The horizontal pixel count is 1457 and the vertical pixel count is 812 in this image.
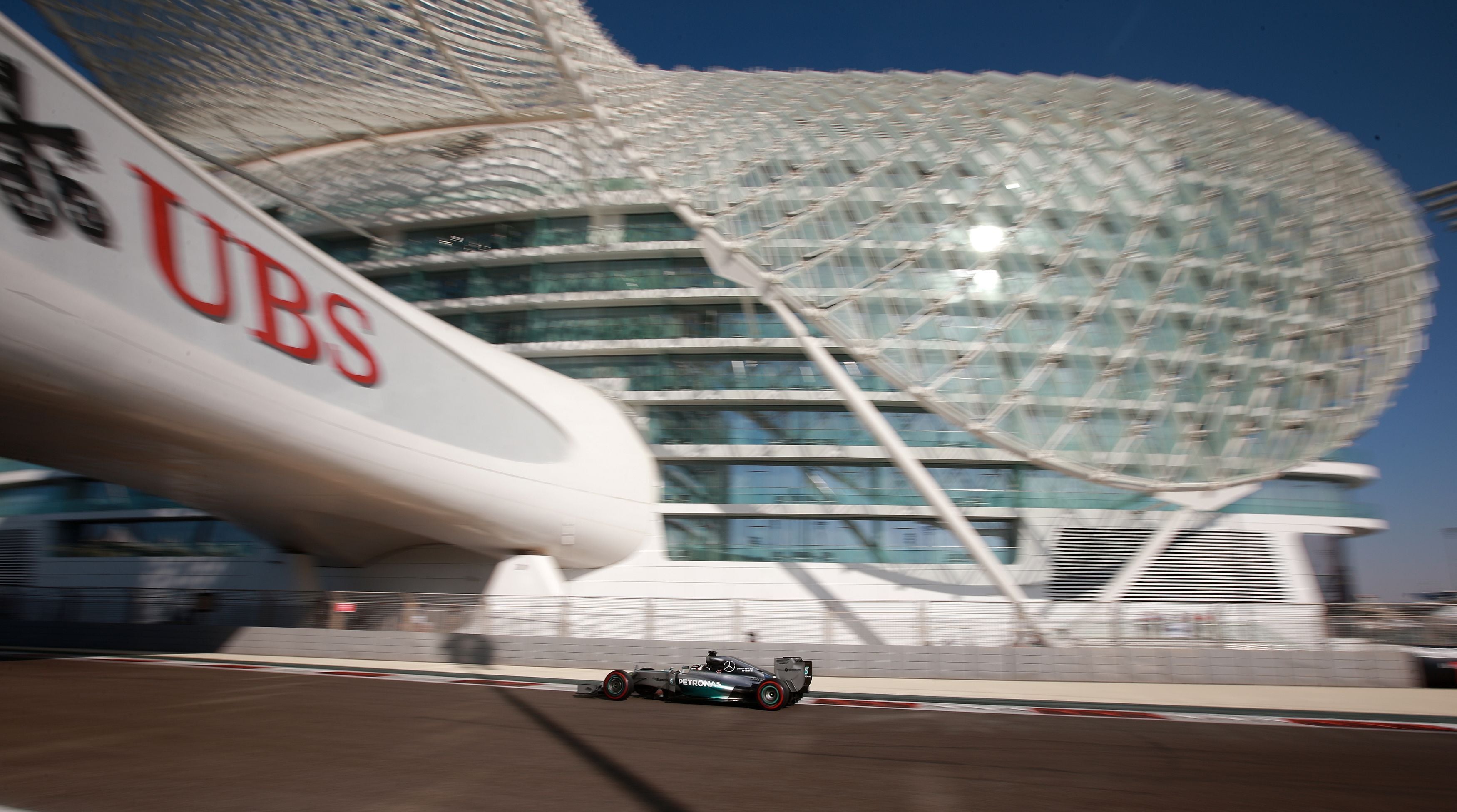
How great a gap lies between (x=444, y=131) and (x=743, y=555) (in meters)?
22.0

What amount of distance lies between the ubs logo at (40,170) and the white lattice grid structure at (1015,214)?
12972 millimetres

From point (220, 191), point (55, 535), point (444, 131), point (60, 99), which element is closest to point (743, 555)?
point (220, 191)

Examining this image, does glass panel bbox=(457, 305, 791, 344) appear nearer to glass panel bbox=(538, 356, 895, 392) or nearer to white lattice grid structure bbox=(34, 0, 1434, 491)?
glass panel bbox=(538, 356, 895, 392)

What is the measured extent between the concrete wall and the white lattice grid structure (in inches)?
198

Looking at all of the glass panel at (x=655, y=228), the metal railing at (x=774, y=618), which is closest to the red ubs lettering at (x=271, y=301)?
the metal railing at (x=774, y=618)

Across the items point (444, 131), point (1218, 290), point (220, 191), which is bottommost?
point (220, 191)

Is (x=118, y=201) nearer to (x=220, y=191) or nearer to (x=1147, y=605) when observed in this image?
(x=220, y=191)

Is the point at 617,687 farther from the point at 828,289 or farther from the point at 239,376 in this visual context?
the point at 828,289

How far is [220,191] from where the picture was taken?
44.7 ft

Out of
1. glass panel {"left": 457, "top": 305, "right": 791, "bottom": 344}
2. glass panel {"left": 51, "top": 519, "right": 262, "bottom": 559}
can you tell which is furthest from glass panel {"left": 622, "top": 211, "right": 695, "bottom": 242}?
glass panel {"left": 51, "top": 519, "right": 262, "bottom": 559}

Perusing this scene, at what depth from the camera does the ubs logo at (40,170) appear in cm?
1041

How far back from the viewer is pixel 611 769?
24.3ft

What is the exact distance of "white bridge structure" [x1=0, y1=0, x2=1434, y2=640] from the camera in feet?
53.3

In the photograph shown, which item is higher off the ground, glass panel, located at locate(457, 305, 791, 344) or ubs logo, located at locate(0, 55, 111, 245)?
glass panel, located at locate(457, 305, 791, 344)
